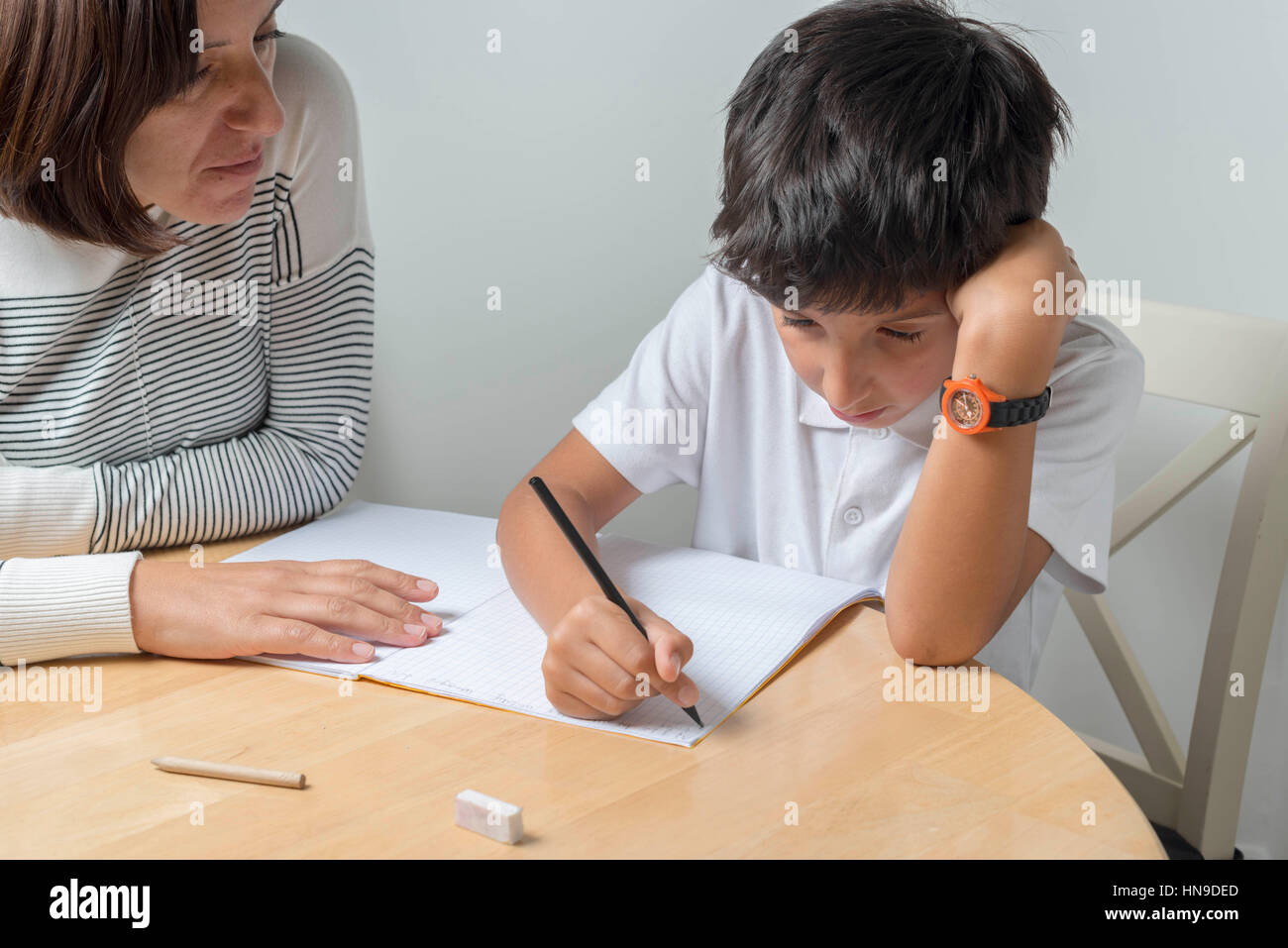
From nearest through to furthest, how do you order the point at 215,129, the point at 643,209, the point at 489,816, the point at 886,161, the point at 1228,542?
the point at 489,816 < the point at 886,161 < the point at 215,129 < the point at 1228,542 < the point at 643,209

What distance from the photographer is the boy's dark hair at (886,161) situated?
2.89 feet

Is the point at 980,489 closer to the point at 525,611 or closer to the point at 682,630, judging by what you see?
the point at 682,630

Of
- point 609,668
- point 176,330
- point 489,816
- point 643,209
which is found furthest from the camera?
point 643,209

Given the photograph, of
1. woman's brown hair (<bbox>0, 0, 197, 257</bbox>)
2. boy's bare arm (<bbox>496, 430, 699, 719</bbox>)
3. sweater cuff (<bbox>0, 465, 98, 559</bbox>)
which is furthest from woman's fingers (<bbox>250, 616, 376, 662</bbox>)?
woman's brown hair (<bbox>0, 0, 197, 257</bbox>)

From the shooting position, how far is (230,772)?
0.71 m

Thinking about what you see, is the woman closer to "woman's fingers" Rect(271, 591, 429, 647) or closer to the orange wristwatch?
"woman's fingers" Rect(271, 591, 429, 647)

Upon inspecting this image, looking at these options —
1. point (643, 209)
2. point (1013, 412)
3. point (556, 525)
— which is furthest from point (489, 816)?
point (643, 209)

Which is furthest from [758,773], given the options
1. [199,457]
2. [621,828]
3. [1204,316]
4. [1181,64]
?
[1181,64]

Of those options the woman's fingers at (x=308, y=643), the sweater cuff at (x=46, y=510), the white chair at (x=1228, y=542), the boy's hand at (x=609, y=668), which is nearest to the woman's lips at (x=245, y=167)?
the sweater cuff at (x=46, y=510)

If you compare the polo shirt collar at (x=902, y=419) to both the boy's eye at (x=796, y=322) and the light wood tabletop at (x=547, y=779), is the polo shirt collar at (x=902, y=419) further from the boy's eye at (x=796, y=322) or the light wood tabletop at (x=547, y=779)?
the light wood tabletop at (x=547, y=779)

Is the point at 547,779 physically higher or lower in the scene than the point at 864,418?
lower

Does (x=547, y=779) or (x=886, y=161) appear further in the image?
(x=886, y=161)

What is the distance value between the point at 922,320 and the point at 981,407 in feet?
0.32

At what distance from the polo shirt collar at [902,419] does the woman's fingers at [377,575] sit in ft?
1.37
